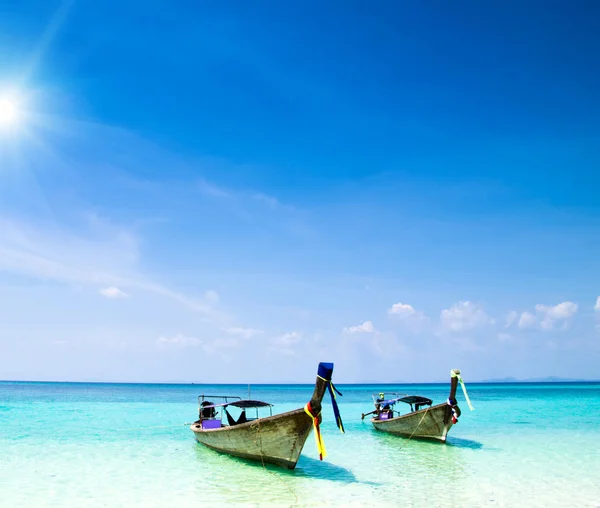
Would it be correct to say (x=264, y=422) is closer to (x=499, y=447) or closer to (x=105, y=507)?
(x=105, y=507)

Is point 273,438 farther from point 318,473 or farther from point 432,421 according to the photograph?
point 432,421

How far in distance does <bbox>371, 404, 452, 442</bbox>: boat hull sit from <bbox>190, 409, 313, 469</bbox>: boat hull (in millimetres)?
8197

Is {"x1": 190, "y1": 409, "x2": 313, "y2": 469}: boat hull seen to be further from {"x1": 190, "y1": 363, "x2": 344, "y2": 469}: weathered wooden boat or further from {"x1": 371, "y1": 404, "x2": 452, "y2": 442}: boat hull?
{"x1": 371, "y1": 404, "x2": 452, "y2": 442}: boat hull

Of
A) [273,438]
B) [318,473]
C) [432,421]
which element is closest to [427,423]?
[432,421]

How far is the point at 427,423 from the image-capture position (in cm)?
2014

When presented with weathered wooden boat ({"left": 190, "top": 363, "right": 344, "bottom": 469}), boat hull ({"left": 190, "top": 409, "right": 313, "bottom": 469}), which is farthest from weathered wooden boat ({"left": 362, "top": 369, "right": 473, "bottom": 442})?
boat hull ({"left": 190, "top": 409, "right": 313, "bottom": 469})

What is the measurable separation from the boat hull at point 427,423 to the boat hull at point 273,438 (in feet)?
26.9

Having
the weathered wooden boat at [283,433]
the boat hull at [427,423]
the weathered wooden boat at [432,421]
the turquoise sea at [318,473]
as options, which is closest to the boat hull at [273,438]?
the weathered wooden boat at [283,433]

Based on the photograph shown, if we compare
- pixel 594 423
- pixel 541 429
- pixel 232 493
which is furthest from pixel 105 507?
pixel 594 423

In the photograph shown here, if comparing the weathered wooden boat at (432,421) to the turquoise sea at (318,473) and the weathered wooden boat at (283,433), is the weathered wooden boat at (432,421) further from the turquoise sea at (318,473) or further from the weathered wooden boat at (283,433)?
the weathered wooden boat at (283,433)

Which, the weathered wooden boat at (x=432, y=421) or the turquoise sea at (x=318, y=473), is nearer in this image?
the turquoise sea at (x=318, y=473)

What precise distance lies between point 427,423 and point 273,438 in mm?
8832

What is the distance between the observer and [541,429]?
26234 mm

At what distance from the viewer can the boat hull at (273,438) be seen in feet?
44.4
